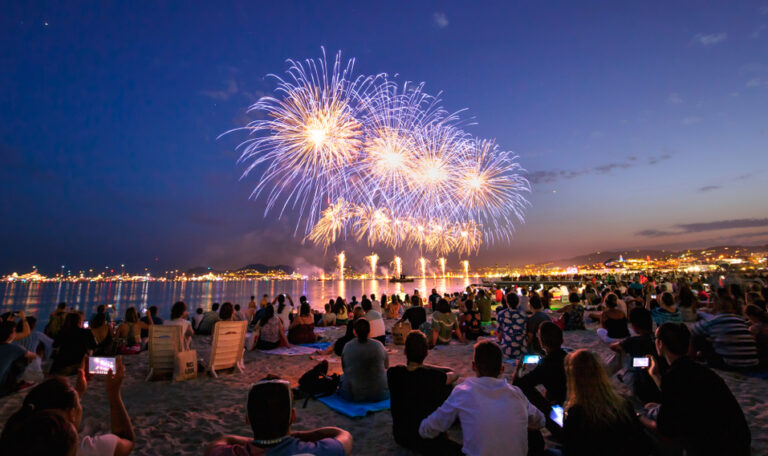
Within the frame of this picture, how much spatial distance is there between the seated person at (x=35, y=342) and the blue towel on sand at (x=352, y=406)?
251 inches

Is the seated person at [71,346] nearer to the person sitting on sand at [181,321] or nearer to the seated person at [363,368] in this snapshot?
the person sitting on sand at [181,321]

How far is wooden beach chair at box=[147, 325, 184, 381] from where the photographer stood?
26.9ft

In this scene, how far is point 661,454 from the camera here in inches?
137

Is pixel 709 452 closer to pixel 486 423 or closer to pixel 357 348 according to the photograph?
pixel 486 423

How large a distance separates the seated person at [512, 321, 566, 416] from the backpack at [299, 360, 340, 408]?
373 cm

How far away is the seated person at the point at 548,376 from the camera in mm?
4234

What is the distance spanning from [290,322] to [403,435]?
33.4 ft

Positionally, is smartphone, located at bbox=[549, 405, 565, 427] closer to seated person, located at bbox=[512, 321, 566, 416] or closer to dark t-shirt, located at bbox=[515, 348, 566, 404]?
seated person, located at bbox=[512, 321, 566, 416]

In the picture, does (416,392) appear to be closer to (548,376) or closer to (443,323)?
(548,376)

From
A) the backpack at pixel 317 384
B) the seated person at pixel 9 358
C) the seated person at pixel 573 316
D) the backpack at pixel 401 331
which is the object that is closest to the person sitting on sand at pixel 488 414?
the backpack at pixel 317 384

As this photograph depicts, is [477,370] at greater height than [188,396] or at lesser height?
greater

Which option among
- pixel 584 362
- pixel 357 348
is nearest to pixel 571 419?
pixel 584 362

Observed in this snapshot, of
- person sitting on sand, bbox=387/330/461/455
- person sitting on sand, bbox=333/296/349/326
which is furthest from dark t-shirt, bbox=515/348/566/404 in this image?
person sitting on sand, bbox=333/296/349/326

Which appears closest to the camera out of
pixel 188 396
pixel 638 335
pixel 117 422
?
pixel 117 422
